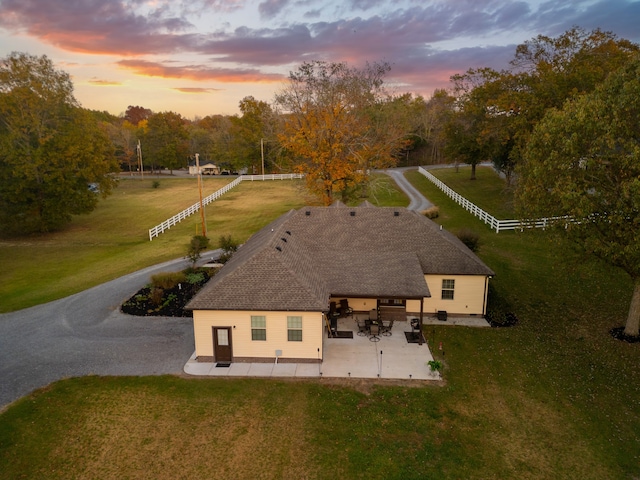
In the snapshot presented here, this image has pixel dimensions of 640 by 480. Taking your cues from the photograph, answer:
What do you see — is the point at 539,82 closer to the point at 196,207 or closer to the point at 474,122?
the point at 474,122

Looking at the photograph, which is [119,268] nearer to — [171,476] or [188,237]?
[188,237]

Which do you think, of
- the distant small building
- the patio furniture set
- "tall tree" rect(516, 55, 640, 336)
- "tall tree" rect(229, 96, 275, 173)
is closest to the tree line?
"tall tree" rect(516, 55, 640, 336)

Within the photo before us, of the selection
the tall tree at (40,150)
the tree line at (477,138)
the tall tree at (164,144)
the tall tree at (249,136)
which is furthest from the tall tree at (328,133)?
the tall tree at (164,144)

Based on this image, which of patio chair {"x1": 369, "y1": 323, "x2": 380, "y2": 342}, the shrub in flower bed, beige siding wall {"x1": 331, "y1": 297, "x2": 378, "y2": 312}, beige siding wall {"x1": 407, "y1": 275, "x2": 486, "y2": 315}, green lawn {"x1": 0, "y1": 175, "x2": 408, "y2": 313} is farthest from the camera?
green lawn {"x1": 0, "y1": 175, "x2": 408, "y2": 313}

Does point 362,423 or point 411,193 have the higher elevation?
point 411,193

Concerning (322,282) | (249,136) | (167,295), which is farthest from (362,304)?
(249,136)

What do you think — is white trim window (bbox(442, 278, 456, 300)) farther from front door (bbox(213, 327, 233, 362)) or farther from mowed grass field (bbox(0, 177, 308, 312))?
mowed grass field (bbox(0, 177, 308, 312))
